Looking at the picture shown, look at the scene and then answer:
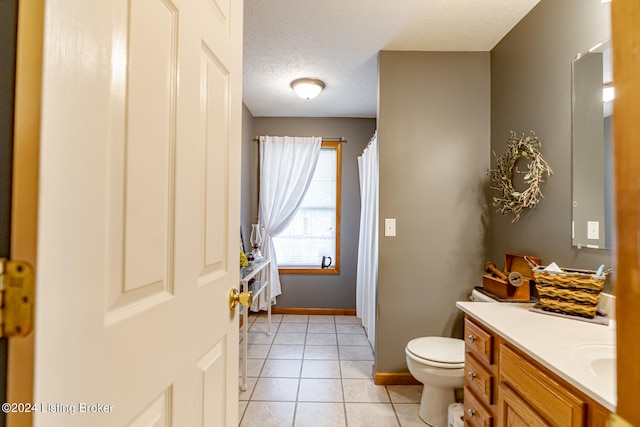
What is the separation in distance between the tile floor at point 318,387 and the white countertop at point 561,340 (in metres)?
0.98

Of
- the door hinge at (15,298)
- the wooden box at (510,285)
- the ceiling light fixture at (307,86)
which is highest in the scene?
the ceiling light fixture at (307,86)

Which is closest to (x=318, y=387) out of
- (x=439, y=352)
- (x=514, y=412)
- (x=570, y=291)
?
(x=439, y=352)

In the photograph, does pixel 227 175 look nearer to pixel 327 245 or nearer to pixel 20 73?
pixel 20 73

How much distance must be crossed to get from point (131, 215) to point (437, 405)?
2.05 meters

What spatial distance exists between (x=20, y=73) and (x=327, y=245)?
363 cm

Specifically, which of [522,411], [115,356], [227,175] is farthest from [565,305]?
[115,356]

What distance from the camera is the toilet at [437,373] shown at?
5.61 feet

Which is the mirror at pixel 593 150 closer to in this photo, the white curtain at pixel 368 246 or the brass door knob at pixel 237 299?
the white curtain at pixel 368 246

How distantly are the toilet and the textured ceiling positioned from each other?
2120 mm

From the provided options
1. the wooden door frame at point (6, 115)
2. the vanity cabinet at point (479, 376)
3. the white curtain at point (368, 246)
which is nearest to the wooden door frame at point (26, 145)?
the wooden door frame at point (6, 115)

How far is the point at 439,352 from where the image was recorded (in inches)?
71.6

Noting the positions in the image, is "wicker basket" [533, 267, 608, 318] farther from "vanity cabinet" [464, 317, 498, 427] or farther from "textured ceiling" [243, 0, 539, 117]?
"textured ceiling" [243, 0, 539, 117]

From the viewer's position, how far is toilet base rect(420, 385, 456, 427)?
1802 millimetres

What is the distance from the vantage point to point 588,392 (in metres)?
0.76
